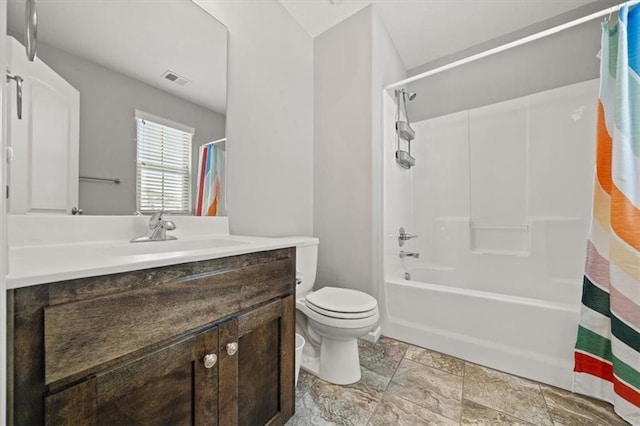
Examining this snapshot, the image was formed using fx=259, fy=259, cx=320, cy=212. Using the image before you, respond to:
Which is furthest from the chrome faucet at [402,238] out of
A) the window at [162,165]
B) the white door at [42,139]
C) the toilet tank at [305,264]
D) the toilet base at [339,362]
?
the white door at [42,139]

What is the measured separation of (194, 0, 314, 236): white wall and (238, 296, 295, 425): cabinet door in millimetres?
698

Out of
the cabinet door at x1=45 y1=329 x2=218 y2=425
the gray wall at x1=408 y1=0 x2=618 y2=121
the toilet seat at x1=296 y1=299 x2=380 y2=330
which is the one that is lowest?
the toilet seat at x1=296 y1=299 x2=380 y2=330

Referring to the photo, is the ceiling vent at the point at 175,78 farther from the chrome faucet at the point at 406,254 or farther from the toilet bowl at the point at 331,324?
the chrome faucet at the point at 406,254

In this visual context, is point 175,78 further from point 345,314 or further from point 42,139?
point 345,314

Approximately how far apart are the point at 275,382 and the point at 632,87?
2.04m

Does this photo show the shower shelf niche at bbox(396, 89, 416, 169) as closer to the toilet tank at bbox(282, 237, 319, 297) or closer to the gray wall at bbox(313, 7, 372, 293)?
the gray wall at bbox(313, 7, 372, 293)

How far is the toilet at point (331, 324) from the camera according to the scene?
1.35 metres

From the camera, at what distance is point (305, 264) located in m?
1.63

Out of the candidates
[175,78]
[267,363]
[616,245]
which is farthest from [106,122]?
[616,245]

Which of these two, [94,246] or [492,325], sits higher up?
[94,246]

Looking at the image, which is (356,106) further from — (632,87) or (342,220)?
(632,87)

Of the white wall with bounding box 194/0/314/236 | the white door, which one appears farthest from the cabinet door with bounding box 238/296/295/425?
the white door

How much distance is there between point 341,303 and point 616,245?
130 cm

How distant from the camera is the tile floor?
1158 mm
